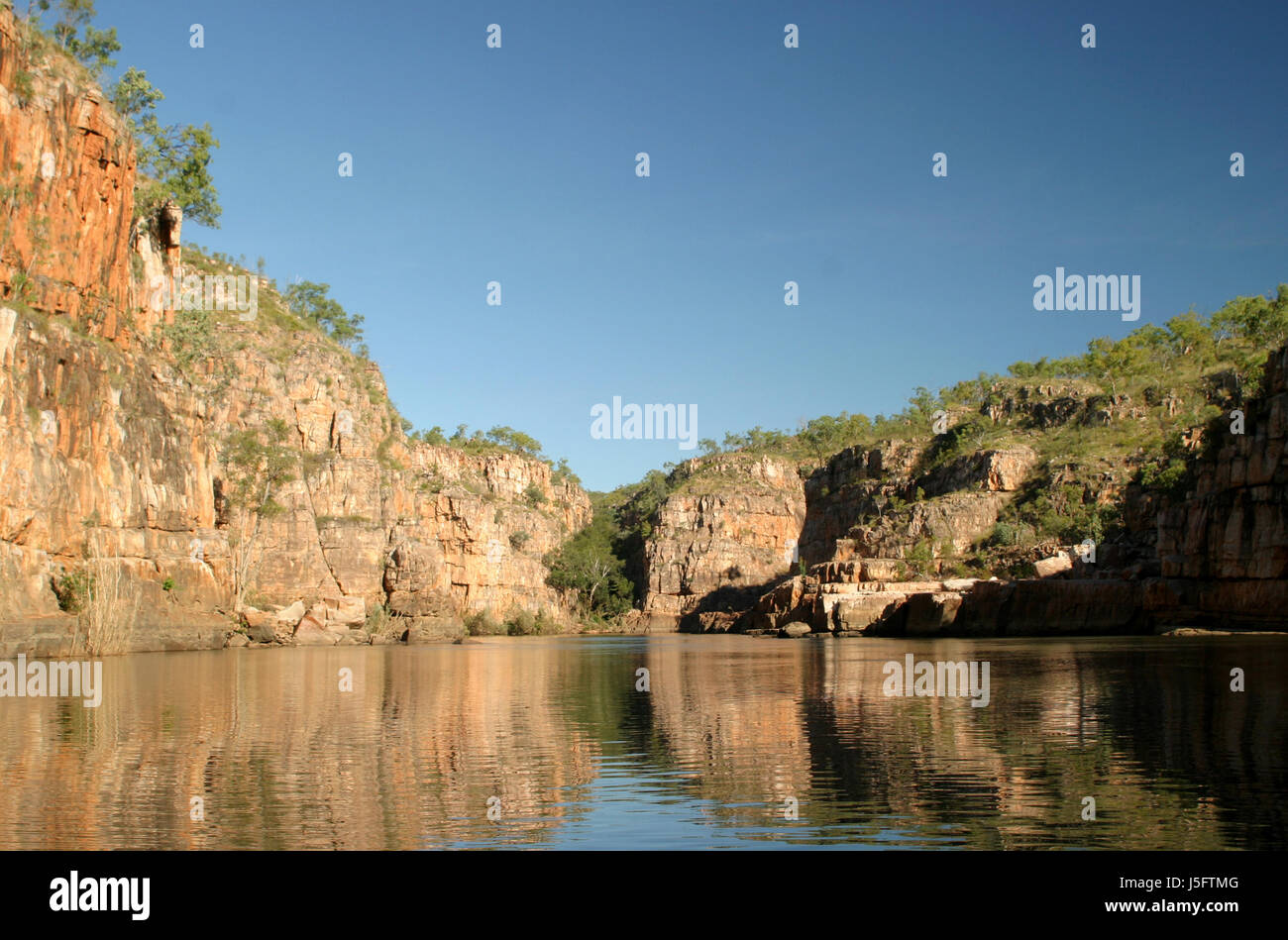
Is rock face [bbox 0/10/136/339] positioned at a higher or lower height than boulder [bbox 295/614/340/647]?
higher

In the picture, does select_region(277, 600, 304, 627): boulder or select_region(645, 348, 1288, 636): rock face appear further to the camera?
select_region(277, 600, 304, 627): boulder

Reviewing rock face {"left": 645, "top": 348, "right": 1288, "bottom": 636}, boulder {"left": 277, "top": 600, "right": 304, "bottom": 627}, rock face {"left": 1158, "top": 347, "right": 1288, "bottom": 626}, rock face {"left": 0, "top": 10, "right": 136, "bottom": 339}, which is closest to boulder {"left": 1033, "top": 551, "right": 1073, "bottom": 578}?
rock face {"left": 645, "top": 348, "right": 1288, "bottom": 636}

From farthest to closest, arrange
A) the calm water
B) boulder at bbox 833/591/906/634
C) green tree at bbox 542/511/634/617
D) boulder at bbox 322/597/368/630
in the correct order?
green tree at bbox 542/511/634/617, boulder at bbox 833/591/906/634, boulder at bbox 322/597/368/630, the calm water

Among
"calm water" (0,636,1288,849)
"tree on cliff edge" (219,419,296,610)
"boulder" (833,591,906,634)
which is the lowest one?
"boulder" (833,591,906,634)

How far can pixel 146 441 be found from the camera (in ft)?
205

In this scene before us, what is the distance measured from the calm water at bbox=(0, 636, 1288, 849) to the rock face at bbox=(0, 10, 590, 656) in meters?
21.7

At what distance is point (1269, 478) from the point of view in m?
68.6

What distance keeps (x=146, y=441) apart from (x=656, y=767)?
54074mm

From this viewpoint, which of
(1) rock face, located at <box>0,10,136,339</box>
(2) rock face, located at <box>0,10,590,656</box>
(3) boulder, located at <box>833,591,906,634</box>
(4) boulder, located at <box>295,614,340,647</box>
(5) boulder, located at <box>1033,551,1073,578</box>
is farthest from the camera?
(3) boulder, located at <box>833,591,906,634</box>

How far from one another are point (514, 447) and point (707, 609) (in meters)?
42.0

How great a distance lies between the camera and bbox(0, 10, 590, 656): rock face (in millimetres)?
49625

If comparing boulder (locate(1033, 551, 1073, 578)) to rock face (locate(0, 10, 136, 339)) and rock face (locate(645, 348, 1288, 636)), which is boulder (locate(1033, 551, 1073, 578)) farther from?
rock face (locate(0, 10, 136, 339))

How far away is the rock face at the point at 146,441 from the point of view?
49.6m
